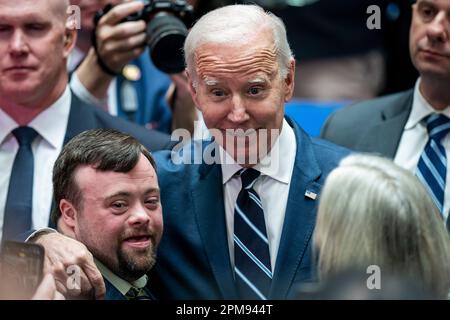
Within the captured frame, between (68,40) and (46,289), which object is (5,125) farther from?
→ (46,289)

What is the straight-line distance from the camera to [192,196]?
313cm

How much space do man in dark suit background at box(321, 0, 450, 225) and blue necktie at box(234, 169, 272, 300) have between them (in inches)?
28.9

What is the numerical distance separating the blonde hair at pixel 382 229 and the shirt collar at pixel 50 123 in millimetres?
1372

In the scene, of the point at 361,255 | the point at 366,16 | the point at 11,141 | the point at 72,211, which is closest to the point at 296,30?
the point at 366,16

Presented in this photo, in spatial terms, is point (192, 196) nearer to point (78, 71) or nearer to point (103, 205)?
point (103, 205)

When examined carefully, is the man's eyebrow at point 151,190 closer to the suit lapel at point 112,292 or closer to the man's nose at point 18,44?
the suit lapel at point 112,292

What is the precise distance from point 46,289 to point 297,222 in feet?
2.79

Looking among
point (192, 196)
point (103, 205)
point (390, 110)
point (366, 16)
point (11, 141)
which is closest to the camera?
point (103, 205)

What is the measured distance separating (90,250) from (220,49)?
2.24 ft

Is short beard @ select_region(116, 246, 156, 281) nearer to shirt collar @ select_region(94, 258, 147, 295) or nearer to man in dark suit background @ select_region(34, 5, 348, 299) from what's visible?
shirt collar @ select_region(94, 258, 147, 295)

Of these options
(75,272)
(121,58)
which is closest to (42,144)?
(121,58)

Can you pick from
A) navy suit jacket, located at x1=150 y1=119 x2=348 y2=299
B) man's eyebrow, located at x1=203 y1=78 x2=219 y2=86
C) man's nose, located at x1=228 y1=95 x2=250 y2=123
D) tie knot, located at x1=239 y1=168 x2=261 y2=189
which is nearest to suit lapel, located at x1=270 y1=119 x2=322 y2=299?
navy suit jacket, located at x1=150 y1=119 x2=348 y2=299

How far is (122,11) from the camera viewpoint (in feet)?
12.4

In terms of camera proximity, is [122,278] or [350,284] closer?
[350,284]
